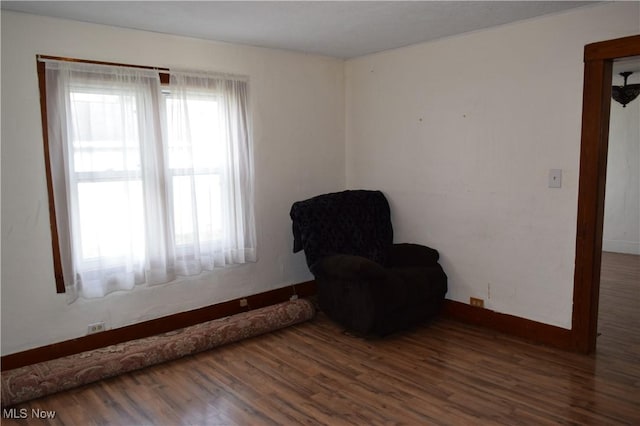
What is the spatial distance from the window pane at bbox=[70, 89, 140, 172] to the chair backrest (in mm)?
1400

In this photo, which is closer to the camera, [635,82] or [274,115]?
[274,115]

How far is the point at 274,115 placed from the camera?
4273 millimetres

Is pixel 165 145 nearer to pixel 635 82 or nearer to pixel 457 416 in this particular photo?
pixel 457 416

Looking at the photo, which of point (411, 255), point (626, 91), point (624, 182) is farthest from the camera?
point (624, 182)

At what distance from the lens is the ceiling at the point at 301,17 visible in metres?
2.89

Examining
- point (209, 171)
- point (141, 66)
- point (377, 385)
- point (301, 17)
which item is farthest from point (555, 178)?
point (141, 66)

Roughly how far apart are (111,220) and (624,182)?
644 centimetres

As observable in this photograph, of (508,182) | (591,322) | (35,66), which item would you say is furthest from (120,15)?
(591,322)

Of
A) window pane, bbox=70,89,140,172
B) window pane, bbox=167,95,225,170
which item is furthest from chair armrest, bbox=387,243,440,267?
window pane, bbox=70,89,140,172

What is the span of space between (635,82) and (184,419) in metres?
6.57

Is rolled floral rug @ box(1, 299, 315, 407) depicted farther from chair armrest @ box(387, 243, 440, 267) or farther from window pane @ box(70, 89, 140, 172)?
window pane @ box(70, 89, 140, 172)

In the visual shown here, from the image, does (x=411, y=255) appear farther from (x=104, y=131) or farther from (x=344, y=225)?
(x=104, y=131)

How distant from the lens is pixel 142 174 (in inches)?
135

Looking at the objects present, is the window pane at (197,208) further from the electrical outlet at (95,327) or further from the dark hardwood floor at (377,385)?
the dark hardwood floor at (377,385)
